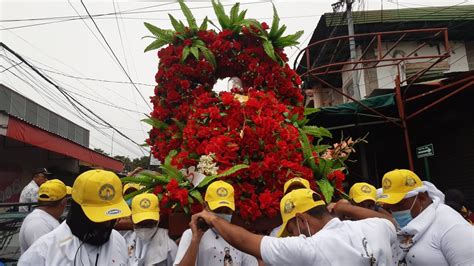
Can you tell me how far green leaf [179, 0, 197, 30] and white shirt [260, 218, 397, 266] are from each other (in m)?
2.89

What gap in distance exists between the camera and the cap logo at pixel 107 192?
7.19 feet

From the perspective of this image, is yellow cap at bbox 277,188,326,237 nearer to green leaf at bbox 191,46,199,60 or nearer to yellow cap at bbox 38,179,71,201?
green leaf at bbox 191,46,199,60

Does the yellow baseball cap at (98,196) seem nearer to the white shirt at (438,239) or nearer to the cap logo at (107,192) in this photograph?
the cap logo at (107,192)

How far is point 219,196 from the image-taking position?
298cm

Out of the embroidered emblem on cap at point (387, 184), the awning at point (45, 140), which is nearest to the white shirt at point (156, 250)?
the embroidered emblem on cap at point (387, 184)

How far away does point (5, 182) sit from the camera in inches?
449

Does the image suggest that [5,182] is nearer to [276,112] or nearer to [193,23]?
[193,23]

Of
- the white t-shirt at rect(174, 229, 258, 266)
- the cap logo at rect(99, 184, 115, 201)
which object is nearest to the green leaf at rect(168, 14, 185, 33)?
the white t-shirt at rect(174, 229, 258, 266)

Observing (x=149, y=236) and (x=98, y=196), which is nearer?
(x=98, y=196)

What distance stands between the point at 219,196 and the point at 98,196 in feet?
3.40

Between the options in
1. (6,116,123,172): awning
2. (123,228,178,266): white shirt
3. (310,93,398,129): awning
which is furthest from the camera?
(6,116,123,172): awning

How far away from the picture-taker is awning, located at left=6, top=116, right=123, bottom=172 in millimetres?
9008

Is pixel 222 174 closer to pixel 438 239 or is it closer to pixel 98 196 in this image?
pixel 98 196

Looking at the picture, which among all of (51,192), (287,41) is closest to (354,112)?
(287,41)
